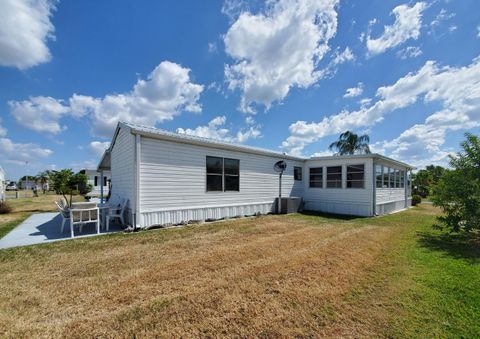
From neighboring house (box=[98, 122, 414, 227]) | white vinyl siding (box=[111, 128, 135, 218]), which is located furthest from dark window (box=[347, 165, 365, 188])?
white vinyl siding (box=[111, 128, 135, 218])

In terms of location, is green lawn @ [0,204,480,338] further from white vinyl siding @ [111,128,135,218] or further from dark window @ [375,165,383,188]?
dark window @ [375,165,383,188]

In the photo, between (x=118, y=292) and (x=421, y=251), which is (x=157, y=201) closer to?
(x=118, y=292)

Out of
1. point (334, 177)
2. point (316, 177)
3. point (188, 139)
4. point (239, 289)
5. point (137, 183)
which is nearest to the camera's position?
point (239, 289)

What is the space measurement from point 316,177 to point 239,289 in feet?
37.2

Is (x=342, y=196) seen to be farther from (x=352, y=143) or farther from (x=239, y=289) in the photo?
(x=352, y=143)

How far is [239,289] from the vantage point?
3031mm

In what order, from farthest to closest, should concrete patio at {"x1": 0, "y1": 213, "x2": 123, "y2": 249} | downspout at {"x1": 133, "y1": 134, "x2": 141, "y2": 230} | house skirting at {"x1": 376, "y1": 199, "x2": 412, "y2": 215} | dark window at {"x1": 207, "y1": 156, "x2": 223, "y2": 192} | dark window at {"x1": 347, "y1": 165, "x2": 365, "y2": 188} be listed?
1. house skirting at {"x1": 376, "y1": 199, "x2": 412, "y2": 215}
2. dark window at {"x1": 347, "y1": 165, "x2": 365, "y2": 188}
3. dark window at {"x1": 207, "y1": 156, "x2": 223, "y2": 192}
4. downspout at {"x1": 133, "y1": 134, "x2": 141, "y2": 230}
5. concrete patio at {"x1": 0, "y1": 213, "x2": 123, "y2": 249}

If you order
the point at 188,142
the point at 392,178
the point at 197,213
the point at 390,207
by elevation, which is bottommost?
the point at 390,207

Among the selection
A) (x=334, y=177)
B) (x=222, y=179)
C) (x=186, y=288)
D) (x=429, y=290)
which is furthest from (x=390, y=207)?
(x=186, y=288)

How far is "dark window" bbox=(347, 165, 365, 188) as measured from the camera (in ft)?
37.1

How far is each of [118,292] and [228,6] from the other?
34.9ft

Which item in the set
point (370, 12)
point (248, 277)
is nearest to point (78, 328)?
point (248, 277)

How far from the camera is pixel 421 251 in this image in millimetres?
5039

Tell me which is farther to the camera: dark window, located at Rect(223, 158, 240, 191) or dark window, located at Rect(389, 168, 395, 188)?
dark window, located at Rect(389, 168, 395, 188)
